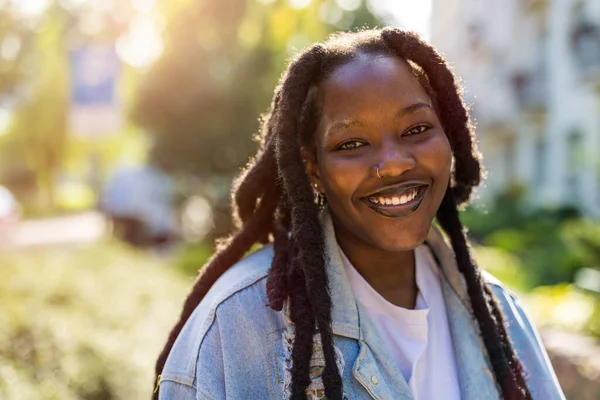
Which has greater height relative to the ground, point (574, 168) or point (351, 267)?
point (574, 168)

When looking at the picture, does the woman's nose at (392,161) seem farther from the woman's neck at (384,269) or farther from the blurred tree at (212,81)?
the blurred tree at (212,81)

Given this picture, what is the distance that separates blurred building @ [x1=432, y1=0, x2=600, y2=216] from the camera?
14.3 meters

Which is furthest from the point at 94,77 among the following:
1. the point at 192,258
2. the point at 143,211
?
the point at 143,211

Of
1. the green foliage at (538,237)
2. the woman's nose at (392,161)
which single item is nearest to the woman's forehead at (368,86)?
the woman's nose at (392,161)

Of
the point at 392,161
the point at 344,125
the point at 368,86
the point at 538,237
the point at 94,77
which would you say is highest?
the point at 94,77

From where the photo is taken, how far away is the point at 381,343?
2.20 meters

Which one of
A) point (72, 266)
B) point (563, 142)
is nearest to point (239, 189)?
point (72, 266)

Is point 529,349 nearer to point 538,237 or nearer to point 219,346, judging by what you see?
point 219,346

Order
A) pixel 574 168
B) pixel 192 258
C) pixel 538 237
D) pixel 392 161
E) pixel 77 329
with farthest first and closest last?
pixel 574 168 → pixel 538 237 → pixel 192 258 → pixel 77 329 → pixel 392 161

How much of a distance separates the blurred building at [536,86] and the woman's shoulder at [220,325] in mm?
10225

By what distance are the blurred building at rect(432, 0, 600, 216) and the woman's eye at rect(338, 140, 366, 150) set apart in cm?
997

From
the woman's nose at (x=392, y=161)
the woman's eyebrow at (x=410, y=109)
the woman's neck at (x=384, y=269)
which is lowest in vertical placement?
the woman's neck at (x=384, y=269)

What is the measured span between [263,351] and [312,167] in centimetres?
63

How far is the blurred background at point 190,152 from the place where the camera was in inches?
190
